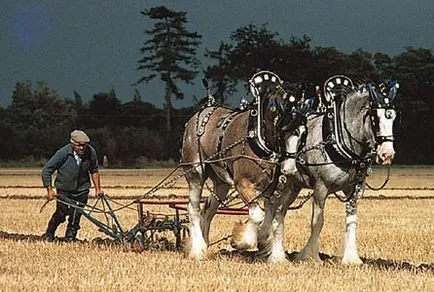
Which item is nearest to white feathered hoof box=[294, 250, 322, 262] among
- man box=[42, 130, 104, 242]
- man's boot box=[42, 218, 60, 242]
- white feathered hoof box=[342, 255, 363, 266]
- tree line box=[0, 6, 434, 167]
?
white feathered hoof box=[342, 255, 363, 266]

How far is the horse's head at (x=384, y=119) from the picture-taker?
39.1 feet

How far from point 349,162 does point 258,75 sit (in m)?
1.66

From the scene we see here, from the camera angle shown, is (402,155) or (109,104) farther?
(109,104)

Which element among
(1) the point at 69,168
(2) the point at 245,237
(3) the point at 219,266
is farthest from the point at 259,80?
(1) the point at 69,168

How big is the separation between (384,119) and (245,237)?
2308mm

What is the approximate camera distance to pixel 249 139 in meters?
12.9

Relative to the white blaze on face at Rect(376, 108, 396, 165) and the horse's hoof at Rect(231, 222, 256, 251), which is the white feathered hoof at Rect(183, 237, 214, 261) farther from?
the white blaze on face at Rect(376, 108, 396, 165)

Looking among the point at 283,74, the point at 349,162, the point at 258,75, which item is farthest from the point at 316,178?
the point at 283,74

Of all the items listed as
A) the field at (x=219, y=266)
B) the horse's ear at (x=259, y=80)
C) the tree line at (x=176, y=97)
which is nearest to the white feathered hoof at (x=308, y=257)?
the field at (x=219, y=266)

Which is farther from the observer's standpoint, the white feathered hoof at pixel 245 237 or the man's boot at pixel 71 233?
the man's boot at pixel 71 233

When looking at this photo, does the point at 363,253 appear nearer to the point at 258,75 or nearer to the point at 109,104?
the point at 258,75

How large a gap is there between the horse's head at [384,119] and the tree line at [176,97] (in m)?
54.8

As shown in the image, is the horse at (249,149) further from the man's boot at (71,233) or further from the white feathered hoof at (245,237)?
the man's boot at (71,233)

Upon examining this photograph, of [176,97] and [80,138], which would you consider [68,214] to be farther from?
[176,97]
